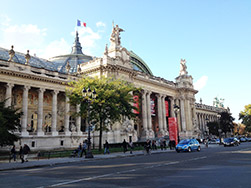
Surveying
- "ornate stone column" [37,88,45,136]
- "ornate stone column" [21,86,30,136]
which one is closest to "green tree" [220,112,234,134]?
"ornate stone column" [37,88,45,136]

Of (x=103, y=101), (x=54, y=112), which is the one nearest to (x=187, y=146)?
(x=103, y=101)

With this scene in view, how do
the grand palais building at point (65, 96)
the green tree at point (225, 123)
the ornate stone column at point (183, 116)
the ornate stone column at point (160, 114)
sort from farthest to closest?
the green tree at point (225, 123) < the ornate stone column at point (183, 116) < the ornate stone column at point (160, 114) < the grand palais building at point (65, 96)

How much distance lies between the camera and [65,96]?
46812mm

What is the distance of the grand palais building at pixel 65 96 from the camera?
39469mm

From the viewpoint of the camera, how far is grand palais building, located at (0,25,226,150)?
129 feet

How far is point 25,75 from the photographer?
39750mm

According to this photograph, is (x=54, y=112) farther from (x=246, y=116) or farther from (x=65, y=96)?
(x=246, y=116)

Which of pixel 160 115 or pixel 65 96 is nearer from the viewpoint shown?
pixel 65 96

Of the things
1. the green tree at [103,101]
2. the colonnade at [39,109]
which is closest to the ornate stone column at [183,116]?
the colonnade at [39,109]

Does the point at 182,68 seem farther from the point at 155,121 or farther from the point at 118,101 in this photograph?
the point at 118,101

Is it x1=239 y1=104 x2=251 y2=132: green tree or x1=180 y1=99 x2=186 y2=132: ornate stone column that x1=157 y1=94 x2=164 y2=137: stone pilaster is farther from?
x1=239 y1=104 x2=251 y2=132: green tree

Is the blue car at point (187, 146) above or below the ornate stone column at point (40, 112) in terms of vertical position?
below

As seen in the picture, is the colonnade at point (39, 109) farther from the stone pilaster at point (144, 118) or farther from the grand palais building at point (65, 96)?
the stone pilaster at point (144, 118)

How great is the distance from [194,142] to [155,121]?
127ft
